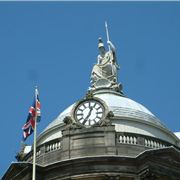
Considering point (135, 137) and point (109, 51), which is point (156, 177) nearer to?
point (135, 137)

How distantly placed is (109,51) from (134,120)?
38.3ft

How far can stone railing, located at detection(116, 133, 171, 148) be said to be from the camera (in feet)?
186

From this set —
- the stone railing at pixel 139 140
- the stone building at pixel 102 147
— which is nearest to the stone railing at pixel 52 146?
the stone building at pixel 102 147

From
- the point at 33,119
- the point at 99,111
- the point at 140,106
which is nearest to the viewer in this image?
the point at 33,119

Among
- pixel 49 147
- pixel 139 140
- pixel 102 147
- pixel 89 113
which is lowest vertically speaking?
pixel 102 147

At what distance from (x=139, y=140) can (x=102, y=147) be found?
286cm

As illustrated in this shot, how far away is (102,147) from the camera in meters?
55.7

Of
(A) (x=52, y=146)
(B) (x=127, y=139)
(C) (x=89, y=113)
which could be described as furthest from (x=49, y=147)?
(B) (x=127, y=139)

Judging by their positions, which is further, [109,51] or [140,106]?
[109,51]

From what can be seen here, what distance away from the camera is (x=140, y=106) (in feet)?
208

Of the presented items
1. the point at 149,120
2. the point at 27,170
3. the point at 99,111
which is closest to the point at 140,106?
the point at 149,120

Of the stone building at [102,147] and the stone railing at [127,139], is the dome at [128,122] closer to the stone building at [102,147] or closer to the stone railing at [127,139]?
the stone building at [102,147]

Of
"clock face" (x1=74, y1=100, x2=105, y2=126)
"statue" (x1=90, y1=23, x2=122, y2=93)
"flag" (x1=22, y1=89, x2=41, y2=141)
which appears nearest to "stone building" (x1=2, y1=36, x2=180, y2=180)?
"clock face" (x1=74, y1=100, x2=105, y2=126)

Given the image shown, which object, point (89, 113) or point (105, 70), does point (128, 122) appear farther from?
point (105, 70)
